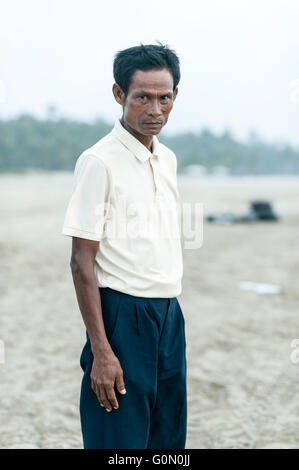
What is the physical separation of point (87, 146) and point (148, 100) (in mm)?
48280

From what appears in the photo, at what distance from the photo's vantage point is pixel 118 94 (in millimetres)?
1762

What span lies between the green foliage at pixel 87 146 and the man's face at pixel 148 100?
39.0 m

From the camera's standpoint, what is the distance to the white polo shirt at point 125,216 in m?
1.63

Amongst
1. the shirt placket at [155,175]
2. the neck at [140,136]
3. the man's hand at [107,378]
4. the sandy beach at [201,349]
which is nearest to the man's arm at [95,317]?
the man's hand at [107,378]

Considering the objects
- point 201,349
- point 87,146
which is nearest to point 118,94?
point 201,349

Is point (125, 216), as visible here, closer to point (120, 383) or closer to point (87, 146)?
point (120, 383)

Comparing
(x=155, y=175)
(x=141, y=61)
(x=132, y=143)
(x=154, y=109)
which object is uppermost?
(x=141, y=61)

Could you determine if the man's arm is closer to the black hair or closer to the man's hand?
the man's hand

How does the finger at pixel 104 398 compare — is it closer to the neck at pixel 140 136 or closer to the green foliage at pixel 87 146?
the neck at pixel 140 136

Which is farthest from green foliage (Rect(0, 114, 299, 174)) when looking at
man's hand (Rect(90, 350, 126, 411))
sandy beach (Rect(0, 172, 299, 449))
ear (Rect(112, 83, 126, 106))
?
man's hand (Rect(90, 350, 126, 411))

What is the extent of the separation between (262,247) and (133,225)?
9.31m

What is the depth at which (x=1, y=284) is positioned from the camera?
6.76 m

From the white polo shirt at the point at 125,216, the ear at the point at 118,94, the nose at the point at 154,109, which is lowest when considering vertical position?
the white polo shirt at the point at 125,216

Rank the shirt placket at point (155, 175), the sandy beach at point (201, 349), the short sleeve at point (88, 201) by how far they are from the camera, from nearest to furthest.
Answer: the short sleeve at point (88, 201) < the shirt placket at point (155, 175) < the sandy beach at point (201, 349)
